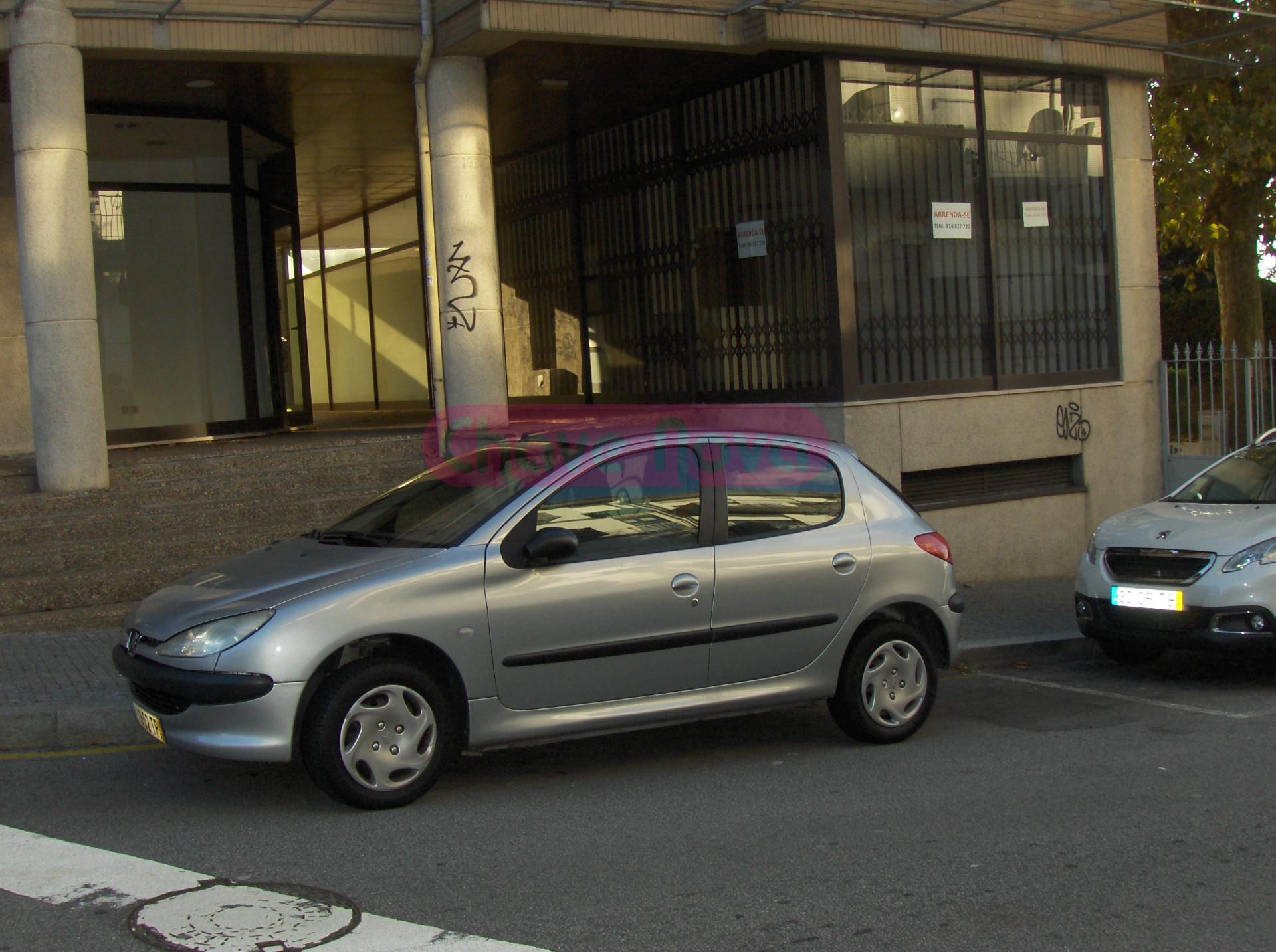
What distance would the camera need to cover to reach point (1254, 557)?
8.06 meters

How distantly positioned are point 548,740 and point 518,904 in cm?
139

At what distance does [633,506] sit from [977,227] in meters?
7.63

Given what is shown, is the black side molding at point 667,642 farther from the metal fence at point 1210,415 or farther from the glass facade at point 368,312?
the glass facade at point 368,312

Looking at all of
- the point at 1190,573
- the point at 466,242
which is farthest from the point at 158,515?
the point at 1190,573

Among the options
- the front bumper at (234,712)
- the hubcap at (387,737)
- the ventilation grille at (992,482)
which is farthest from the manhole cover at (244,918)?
the ventilation grille at (992,482)

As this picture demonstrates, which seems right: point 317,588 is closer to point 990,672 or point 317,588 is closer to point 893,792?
point 893,792

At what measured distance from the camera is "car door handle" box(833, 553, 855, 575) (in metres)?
6.55

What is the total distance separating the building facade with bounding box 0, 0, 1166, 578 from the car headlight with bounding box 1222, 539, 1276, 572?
4045 millimetres

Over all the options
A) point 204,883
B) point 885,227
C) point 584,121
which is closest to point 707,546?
point 204,883

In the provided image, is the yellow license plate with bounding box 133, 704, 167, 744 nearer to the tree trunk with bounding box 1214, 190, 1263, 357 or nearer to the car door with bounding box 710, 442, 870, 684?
the car door with bounding box 710, 442, 870, 684

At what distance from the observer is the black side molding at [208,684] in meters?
5.30

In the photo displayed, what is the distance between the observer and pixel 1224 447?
13.5 m

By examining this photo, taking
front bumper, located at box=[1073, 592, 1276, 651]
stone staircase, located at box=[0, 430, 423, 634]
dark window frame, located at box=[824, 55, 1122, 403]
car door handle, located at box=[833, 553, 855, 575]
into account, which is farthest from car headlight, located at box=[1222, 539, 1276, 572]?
stone staircase, located at box=[0, 430, 423, 634]

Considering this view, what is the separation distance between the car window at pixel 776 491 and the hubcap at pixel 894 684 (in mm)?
758
